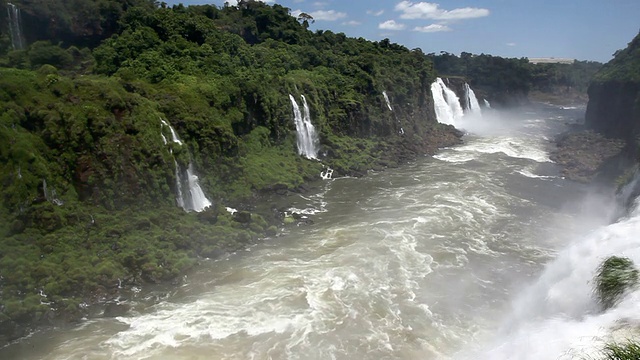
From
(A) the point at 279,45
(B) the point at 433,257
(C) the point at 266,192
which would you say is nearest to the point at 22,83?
(C) the point at 266,192

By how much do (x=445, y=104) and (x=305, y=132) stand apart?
1217 inches

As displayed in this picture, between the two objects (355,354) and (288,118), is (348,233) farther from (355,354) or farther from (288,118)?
(288,118)

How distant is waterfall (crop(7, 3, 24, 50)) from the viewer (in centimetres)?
3534

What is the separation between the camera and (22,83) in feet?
69.2

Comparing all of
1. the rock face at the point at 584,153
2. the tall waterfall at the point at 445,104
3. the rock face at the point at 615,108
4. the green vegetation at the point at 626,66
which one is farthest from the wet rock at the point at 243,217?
the green vegetation at the point at 626,66

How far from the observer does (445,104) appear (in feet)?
202

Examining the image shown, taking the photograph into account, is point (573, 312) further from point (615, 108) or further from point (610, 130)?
point (615, 108)

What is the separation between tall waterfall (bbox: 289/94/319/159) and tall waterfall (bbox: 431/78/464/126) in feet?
87.2

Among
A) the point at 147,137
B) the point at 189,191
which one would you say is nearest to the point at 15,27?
the point at 147,137

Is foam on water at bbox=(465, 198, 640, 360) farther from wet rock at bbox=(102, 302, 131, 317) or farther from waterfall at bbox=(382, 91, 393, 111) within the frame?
waterfall at bbox=(382, 91, 393, 111)

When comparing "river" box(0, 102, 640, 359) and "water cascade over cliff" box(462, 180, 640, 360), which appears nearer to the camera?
"water cascade over cliff" box(462, 180, 640, 360)

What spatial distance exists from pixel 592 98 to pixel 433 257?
46.6m

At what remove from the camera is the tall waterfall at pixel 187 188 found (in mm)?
24812

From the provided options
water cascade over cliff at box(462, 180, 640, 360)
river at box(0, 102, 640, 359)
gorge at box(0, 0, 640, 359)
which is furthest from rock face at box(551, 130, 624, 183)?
water cascade over cliff at box(462, 180, 640, 360)
